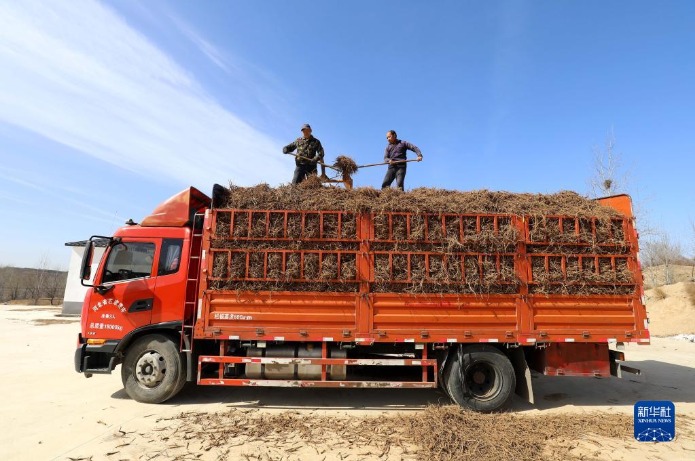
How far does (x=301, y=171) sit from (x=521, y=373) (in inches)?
239

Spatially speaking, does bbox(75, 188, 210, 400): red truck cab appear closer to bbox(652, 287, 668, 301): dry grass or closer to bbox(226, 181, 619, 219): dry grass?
bbox(226, 181, 619, 219): dry grass

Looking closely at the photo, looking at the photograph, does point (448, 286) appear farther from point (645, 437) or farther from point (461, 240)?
point (645, 437)

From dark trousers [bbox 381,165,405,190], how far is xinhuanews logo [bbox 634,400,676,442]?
5845 millimetres

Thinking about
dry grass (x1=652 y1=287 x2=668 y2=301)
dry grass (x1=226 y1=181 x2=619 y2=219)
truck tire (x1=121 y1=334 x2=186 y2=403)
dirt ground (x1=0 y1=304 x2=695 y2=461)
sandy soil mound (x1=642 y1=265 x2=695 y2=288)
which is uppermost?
sandy soil mound (x1=642 y1=265 x2=695 y2=288)

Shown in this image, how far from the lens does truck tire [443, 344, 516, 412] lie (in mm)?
6254

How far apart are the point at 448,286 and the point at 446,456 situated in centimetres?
252

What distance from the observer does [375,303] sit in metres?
6.25

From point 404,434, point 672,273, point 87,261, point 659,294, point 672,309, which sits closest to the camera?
point 404,434

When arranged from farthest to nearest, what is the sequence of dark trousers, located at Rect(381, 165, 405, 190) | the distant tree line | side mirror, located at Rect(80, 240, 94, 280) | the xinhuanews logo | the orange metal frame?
the distant tree line → dark trousers, located at Rect(381, 165, 405, 190) → the orange metal frame → side mirror, located at Rect(80, 240, 94, 280) → the xinhuanews logo

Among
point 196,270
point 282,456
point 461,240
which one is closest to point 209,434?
point 282,456

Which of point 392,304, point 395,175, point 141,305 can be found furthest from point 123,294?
point 395,175

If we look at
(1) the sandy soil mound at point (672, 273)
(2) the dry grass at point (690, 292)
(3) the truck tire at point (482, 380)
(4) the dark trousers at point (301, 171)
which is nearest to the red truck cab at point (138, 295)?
(4) the dark trousers at point (301, 171)

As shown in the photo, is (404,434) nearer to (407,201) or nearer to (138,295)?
(407,201)

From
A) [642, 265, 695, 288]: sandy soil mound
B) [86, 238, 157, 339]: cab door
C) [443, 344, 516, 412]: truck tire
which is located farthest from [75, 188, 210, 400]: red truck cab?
[642, 265, 695, 288]: sandy soil mound
